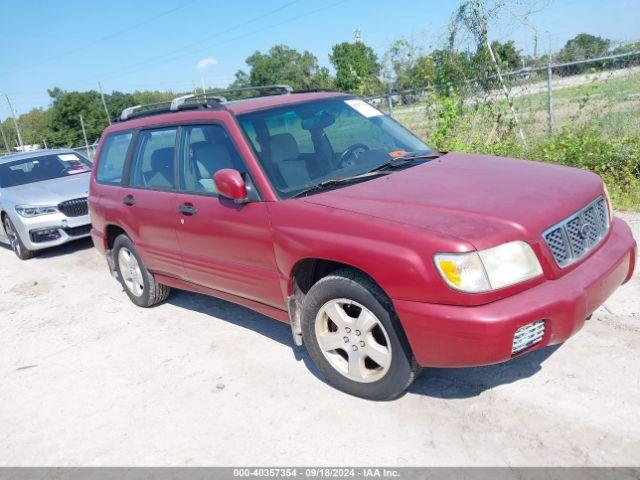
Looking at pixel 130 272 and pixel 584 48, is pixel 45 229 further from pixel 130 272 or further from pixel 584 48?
pixel 584 48

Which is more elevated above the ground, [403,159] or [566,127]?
[403,159]

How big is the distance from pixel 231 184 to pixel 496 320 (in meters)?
1.88

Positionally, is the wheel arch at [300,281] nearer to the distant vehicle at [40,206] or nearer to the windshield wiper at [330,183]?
the windshield wiper at [330,183]

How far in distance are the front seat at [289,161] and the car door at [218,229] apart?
241 millimetres

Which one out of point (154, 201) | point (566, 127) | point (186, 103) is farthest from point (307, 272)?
point (566, 127)

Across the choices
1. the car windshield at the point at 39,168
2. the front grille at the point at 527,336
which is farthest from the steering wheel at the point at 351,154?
the car windshield at the point at 39,168

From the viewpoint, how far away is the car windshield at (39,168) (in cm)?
920

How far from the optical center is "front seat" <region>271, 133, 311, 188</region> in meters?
3.77

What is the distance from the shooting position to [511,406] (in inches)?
124

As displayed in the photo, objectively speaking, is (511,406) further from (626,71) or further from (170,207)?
(626,71)

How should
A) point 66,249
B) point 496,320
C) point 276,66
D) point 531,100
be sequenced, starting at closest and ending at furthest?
point 496,320, point 66,249, point 531,100, point 276,66

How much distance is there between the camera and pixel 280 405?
11.6 feet

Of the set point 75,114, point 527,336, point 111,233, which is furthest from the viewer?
point 75,114

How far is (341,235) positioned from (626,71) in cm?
709
